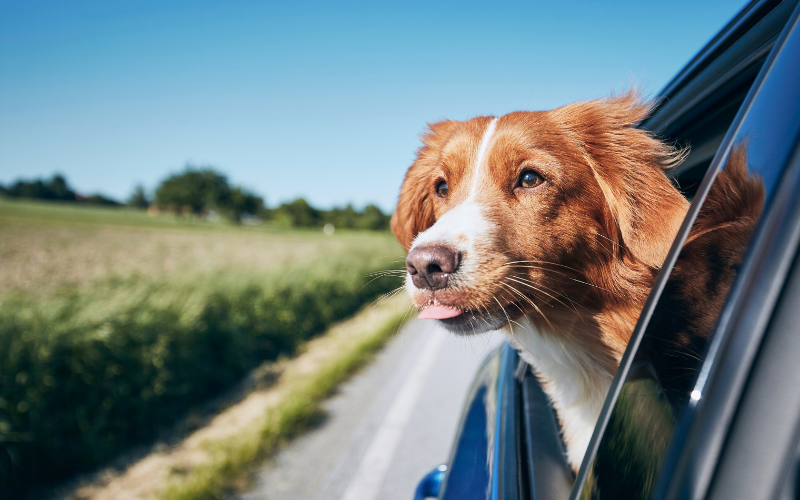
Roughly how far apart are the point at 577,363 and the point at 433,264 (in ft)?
2.19

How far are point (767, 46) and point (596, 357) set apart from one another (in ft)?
3.55

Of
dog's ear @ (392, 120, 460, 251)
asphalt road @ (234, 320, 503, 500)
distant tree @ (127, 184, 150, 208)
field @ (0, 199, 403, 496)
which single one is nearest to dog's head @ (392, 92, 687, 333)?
dog's ear @ (392, 120, 460, 251)

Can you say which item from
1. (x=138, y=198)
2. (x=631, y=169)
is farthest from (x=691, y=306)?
(x=138, y=198)

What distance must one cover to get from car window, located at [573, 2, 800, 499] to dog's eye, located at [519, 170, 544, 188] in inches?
44.4

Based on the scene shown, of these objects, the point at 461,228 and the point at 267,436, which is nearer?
the point at 461,228

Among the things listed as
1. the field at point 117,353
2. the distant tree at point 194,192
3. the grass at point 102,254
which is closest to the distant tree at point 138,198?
the distant tree at point 194,192

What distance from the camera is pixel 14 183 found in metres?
99.6

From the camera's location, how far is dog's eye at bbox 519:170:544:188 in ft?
6.31

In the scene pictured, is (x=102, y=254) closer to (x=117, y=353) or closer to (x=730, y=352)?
(x=117, y=353)

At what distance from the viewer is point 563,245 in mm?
1771

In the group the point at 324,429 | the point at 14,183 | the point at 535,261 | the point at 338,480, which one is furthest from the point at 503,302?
the point at 14,183

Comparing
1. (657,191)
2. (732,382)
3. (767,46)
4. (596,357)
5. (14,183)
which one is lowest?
(596,357)

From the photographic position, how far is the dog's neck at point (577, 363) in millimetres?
1603

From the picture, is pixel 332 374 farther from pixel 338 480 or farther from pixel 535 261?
pixel 535 261
